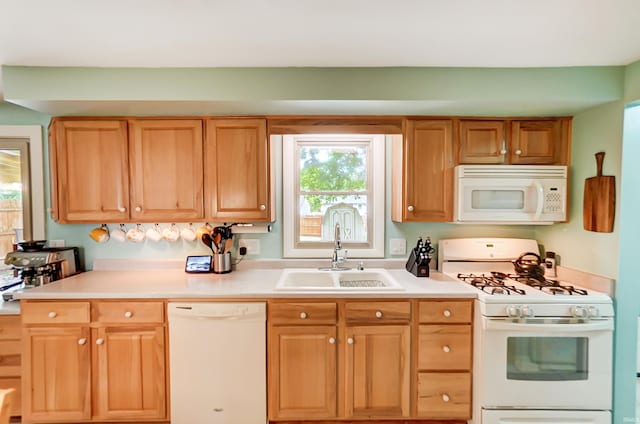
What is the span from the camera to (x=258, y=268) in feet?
8.20

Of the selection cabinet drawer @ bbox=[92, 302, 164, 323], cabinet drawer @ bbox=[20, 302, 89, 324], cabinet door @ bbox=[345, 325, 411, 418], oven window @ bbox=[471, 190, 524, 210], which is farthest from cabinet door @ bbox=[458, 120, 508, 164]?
cabinet drawer @ bbox=[20, 302, 89, 324]

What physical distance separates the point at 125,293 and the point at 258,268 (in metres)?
0.91

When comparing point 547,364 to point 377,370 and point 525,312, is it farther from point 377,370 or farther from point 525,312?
point 377,370

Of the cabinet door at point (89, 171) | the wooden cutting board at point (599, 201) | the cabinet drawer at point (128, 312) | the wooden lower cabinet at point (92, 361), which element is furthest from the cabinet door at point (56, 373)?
the wooden cutting board at point (599, 201)

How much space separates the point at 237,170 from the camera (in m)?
2.20

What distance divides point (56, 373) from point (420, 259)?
96.4 inches

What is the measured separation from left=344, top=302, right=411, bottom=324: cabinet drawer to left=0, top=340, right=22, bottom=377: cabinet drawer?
2.11 metres

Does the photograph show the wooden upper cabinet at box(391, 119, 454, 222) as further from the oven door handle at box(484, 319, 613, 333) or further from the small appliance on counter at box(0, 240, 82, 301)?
the small appliance on counter at box(0, 240, 82, 301)

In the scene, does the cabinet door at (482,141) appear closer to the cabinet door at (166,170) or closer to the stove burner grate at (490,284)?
the stove burner grate at (490,284)

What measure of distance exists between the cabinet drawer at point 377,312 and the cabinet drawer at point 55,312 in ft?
5.24

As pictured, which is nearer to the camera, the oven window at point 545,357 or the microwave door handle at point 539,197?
the oven window at point 545,357

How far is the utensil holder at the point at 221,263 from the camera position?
91.6 inches

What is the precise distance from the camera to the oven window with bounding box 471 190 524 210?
85.6 inches

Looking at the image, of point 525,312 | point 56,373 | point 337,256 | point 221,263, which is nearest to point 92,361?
point 56,373
